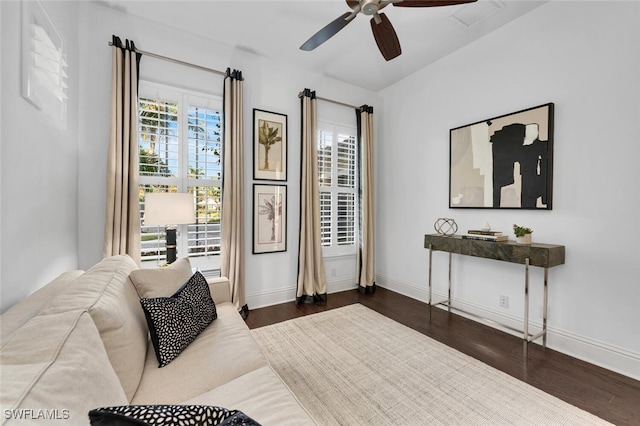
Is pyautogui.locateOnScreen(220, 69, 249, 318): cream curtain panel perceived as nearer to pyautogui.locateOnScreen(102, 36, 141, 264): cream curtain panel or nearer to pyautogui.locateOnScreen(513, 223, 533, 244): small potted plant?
pyautogui.locateOnScreen(102, 36, 141, 264): cream curtain panel

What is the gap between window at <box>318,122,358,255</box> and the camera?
158 inches

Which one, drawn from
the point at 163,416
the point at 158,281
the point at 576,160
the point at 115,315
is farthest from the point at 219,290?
the point at 576,160

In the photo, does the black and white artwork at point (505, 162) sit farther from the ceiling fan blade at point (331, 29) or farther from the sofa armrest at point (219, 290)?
the sofa armrest at point (219, 290)

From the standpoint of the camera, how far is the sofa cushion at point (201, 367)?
1.19 meters

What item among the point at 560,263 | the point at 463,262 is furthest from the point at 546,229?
the point at 463,262

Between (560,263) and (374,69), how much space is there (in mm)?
3057

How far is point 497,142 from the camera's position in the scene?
9.55 feet

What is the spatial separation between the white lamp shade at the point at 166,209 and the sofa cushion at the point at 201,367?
1.04 m

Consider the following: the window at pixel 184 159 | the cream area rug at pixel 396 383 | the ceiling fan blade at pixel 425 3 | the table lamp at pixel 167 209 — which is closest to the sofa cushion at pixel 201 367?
the cream area rug at pixel 396 383

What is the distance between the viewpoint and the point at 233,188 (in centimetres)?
309

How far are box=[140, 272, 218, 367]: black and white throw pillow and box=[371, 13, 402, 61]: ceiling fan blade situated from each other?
2.29m

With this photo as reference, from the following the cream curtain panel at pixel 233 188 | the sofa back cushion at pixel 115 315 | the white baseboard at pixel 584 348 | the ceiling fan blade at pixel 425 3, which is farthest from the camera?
the cream curtain panel at pixel 233 188

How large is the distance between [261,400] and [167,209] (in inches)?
69.2

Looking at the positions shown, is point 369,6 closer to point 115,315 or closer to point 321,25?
point 321,25
